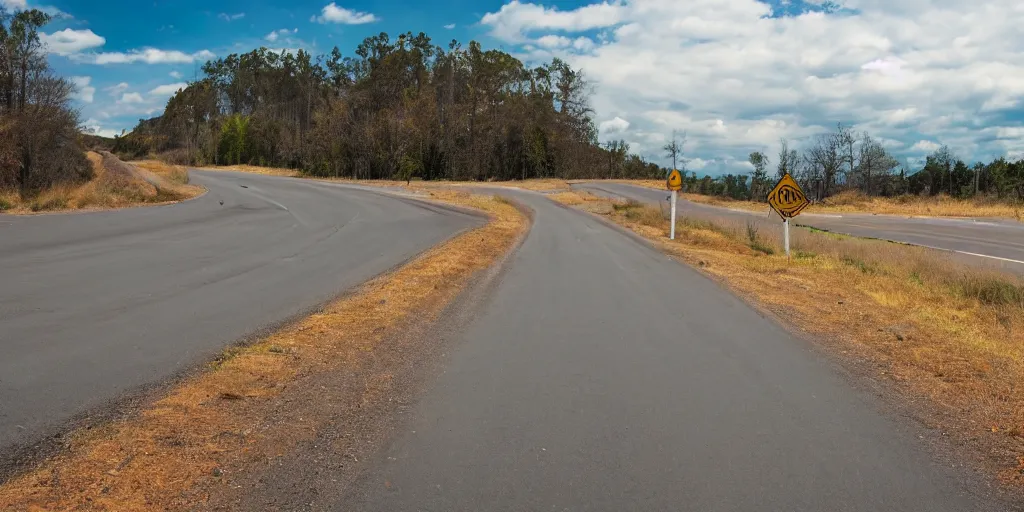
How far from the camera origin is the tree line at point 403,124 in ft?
226

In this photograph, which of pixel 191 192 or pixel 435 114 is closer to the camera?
pixel 191 192

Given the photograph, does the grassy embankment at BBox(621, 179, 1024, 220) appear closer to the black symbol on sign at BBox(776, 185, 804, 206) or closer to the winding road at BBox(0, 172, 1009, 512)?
the black symbol on sign at BBox(776, 185, 804, 206)

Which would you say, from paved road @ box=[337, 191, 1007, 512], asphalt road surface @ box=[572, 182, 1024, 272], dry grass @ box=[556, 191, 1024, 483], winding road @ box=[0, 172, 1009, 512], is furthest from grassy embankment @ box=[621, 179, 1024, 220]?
paved road @ box=[337, 191, 1007, 512]

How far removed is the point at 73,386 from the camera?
558 centimetres

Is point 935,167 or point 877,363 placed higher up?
point 935,167

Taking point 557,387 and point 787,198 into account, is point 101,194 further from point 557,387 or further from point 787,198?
point 557,387

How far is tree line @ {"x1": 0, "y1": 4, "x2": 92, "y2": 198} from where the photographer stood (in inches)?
1007

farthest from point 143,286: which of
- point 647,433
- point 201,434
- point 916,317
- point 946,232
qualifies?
point 946,232

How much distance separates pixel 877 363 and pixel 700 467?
12.4 feet

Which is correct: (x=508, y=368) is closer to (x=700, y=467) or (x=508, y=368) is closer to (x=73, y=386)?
(x=700, y=467)

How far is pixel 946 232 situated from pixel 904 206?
20229 millimetres

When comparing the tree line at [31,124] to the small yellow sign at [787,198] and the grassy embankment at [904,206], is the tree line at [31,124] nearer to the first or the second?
the small yellow sign at [787,198]

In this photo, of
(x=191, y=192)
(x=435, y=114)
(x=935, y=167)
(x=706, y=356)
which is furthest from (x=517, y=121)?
(x=706, y=356)

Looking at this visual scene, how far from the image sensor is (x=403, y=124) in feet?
225
